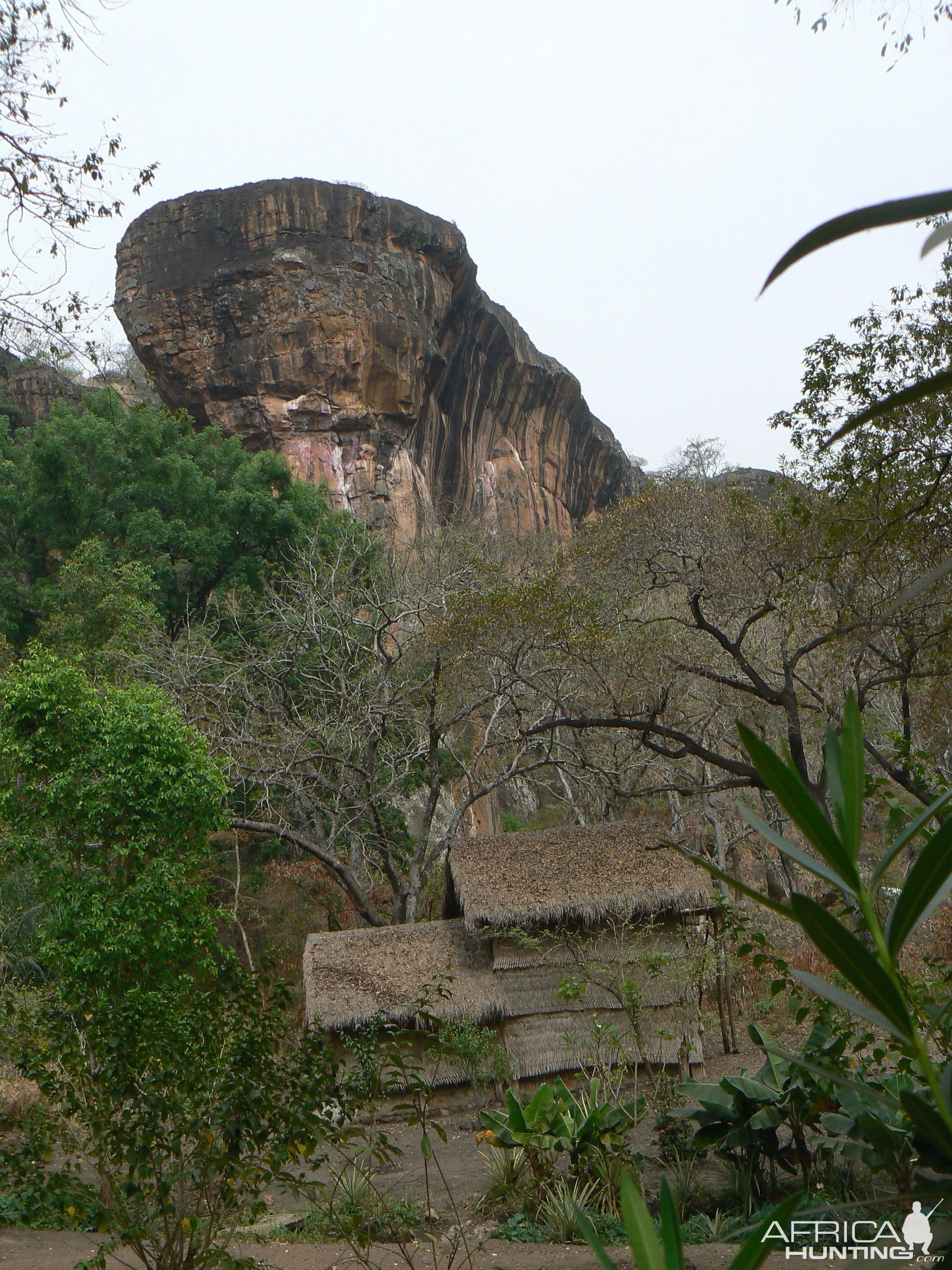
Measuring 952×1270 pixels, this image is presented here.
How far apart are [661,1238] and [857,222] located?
1.36 meters

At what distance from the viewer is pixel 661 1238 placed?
146 centimetres

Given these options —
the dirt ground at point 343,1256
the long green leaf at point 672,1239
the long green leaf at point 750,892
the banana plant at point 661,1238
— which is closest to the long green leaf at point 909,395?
the long green leaf at point 750,892

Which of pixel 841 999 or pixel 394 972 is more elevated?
pixel 841 999

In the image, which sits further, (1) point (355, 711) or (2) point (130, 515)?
(2) point (130, 515)

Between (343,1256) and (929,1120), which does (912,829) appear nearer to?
(929,1120)

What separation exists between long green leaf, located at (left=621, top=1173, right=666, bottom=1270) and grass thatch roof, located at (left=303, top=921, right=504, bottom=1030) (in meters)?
9.16

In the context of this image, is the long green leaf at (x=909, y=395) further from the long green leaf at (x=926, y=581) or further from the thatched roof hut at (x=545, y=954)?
the thatched roof hut at (x=545, y=954)

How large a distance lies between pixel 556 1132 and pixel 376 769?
28.4 feet

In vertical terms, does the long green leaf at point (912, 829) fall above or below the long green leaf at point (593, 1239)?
above

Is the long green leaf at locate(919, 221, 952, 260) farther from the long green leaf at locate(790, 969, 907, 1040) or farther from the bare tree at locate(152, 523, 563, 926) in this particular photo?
the bare tree at locate(152, 523, 563, 926)

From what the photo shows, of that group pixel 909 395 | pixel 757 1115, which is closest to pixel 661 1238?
pixel 909 395

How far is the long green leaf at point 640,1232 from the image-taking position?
1.34 meters

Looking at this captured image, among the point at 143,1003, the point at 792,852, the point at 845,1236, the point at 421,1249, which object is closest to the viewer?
the point at 792,852

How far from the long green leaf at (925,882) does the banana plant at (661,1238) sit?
13.1 inches
